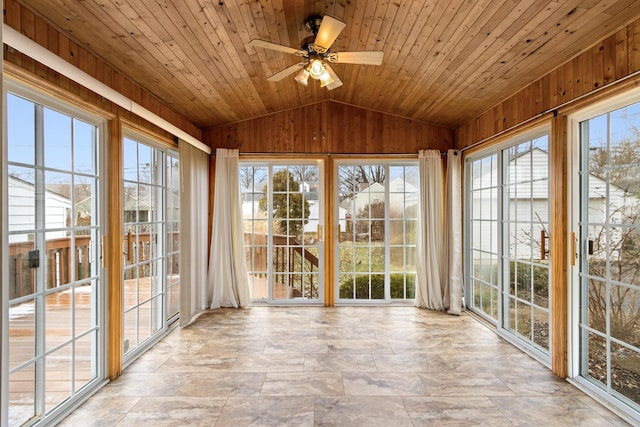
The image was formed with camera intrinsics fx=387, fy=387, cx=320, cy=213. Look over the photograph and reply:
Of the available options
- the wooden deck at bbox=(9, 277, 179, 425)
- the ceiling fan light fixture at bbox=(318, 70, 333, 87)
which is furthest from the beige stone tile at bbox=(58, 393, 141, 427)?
the ceiling fan light fixture at bbox=(318, 70, 333, 87)

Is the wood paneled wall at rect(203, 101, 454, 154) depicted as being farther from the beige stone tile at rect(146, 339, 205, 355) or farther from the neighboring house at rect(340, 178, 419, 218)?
the beige stone tile at rect(146, 339, 205, 355)

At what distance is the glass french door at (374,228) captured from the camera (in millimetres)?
5391

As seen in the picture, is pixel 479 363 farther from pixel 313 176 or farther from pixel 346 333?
pixel 313 176

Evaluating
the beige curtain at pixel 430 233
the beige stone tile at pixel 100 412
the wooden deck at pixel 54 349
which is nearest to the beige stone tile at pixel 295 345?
the beige stone tile at pixel 100 412

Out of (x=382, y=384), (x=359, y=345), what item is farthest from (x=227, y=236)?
(x=382, y=384)

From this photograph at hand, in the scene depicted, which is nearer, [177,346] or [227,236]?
[177,346]

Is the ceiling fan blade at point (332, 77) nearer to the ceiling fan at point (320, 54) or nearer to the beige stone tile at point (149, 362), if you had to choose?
the ceiling fan at point (320, 54)

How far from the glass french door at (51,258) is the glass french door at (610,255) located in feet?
12.4

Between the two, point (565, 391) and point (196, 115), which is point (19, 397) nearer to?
point (196, 115)

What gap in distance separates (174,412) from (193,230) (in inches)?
94.5

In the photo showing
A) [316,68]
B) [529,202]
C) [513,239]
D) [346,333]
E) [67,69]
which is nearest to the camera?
[67,69]

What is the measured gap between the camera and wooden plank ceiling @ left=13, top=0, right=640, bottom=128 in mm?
2482

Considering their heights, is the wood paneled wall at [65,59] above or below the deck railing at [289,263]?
above

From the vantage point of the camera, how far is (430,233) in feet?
16.8
